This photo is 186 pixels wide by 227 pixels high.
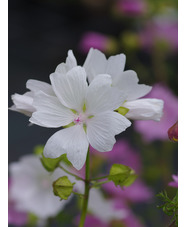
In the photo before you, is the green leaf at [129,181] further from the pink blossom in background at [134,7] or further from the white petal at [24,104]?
the pink blossom in background at [134,7]

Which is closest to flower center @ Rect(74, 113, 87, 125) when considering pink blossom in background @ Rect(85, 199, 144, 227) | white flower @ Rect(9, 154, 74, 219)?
white flower @ Rect(9, 154, 74, 219)

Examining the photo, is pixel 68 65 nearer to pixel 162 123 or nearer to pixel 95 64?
pixel 95 64

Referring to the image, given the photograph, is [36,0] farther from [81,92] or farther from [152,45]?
[81,92]

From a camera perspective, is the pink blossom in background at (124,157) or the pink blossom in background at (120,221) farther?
the pink blossom in background at (124,157)

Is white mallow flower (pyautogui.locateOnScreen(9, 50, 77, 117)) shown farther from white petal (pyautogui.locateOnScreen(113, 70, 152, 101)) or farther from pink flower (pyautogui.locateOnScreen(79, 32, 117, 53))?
pink flower (pyautogui.locateOnScreen(79, 32, 117, 53))

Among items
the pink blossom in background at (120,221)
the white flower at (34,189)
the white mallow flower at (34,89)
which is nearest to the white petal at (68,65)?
the white mallow flower at (34,89)
